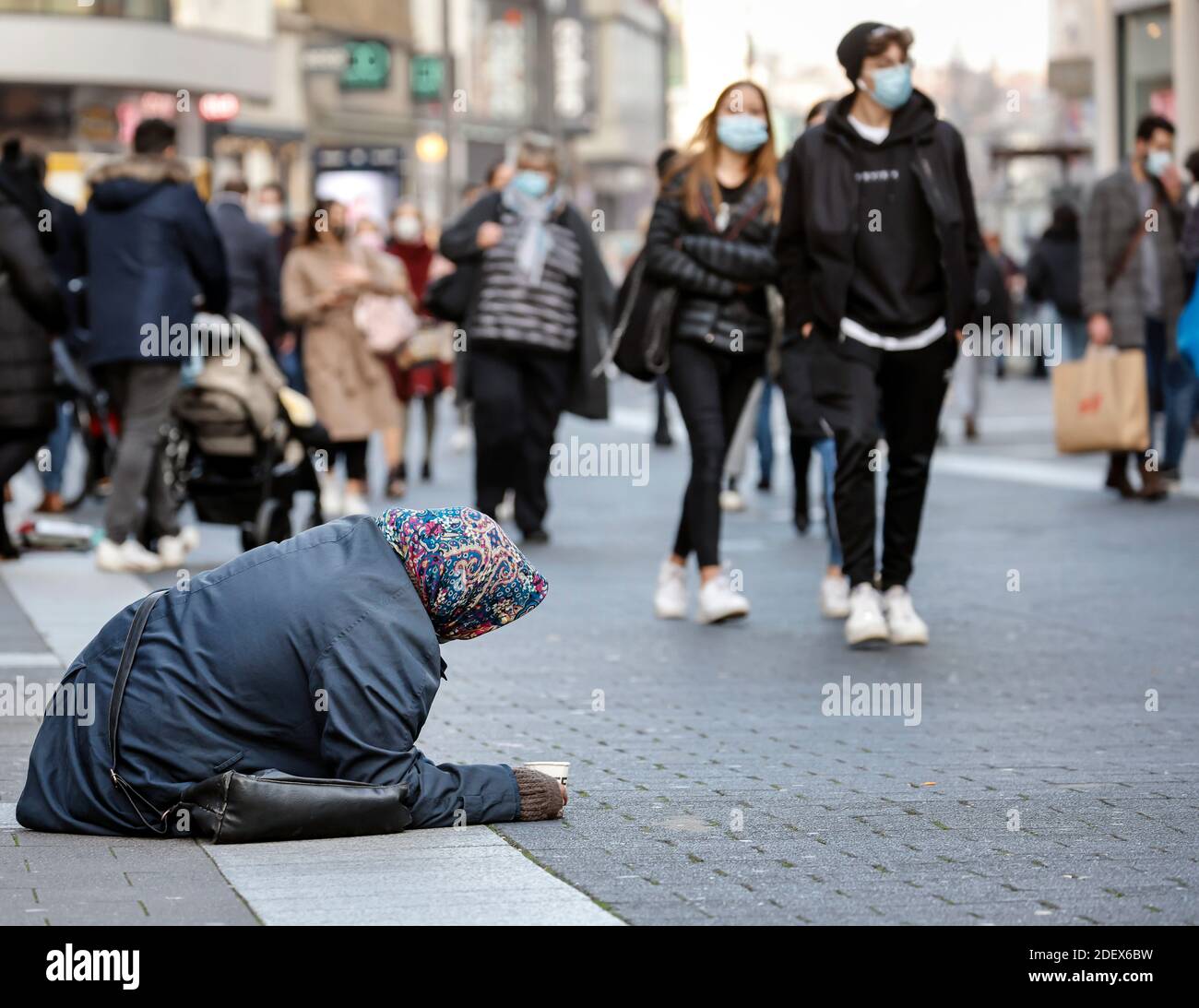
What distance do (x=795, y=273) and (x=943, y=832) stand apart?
3847 millimetres

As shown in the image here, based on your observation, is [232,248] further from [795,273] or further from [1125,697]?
[1125,697]

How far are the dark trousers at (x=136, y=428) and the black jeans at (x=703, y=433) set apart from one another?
2.70 m

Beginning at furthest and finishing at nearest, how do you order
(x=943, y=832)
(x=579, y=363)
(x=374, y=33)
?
(x=374, y=33), (x=579, y=363), (x=943, y=832)

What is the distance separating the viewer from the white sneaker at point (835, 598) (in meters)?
9.94

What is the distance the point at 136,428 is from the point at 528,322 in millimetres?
2211

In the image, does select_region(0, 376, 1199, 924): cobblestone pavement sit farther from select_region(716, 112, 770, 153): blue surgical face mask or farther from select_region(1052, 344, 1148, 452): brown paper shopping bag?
select_region(716, 112, 770, 153): blue surgical face mask

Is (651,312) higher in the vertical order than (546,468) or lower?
higher

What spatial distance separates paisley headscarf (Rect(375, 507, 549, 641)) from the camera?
17.5 feet

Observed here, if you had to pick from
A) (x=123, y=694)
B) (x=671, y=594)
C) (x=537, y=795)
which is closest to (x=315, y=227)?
(x=671, y=594)

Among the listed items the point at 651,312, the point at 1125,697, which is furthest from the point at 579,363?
the point at 1125,697

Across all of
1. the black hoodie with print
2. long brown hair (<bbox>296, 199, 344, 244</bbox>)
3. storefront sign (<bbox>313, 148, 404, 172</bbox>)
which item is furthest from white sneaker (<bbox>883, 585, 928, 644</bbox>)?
storefront sign (<bbox>313, 148, 404, 172</bbox>)

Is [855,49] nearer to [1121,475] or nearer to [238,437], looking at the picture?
[238,437]

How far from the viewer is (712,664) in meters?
8.66

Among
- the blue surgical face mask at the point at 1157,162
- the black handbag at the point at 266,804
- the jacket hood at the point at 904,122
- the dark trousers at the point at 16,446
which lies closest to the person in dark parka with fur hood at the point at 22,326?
the dark trousers at the point at 16,446
